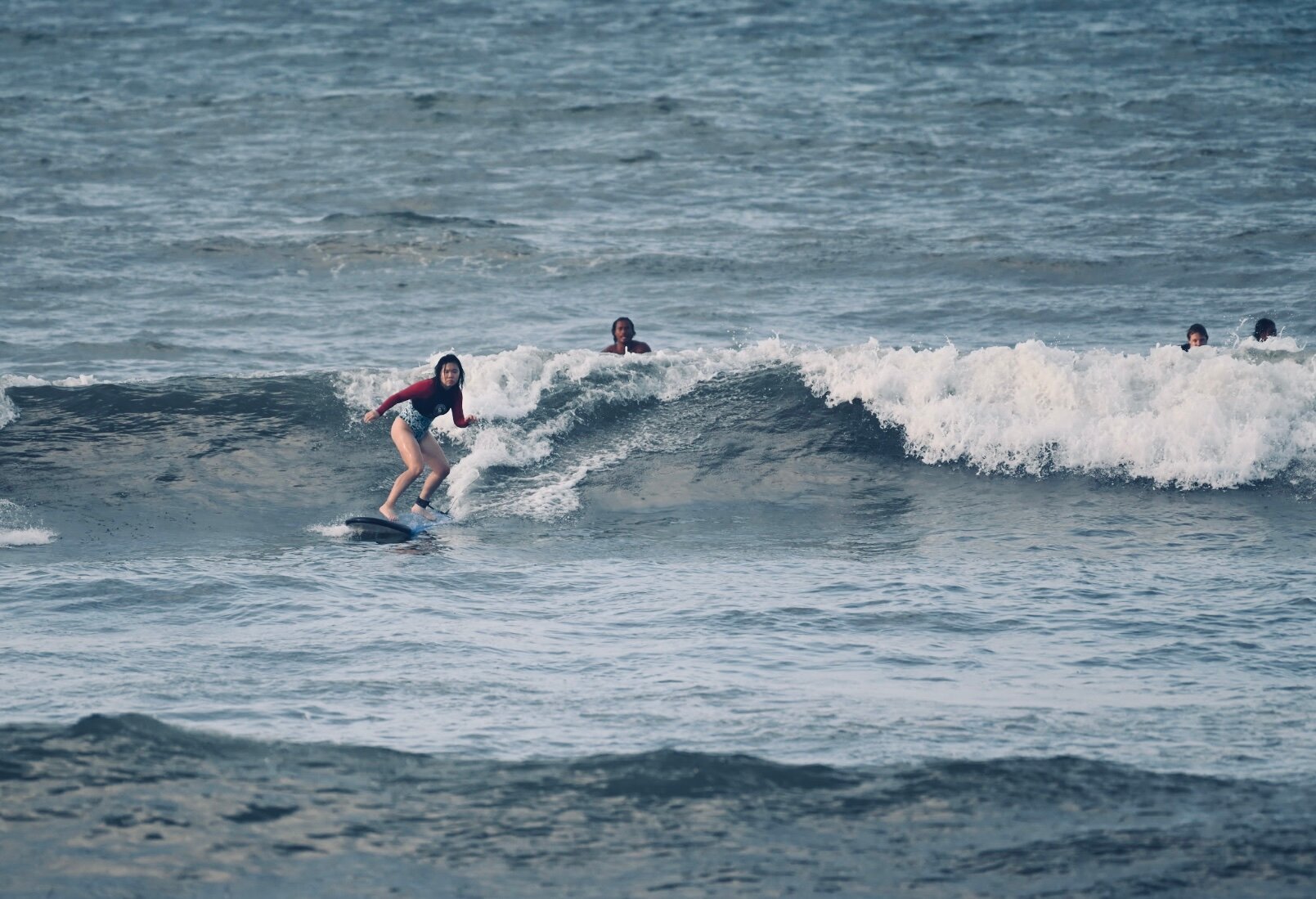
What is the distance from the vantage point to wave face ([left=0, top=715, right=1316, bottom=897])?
5570mm

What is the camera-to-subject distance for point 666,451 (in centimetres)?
1367

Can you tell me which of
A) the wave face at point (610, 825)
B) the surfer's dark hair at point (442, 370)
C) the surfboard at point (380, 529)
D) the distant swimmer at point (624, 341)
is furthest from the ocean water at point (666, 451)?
the surfer's dark hair at point (442, 370)

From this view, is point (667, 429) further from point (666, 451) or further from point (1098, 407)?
point (1098, 407)

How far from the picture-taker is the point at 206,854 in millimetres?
5754

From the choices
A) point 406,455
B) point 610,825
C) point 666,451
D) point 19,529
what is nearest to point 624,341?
point 666,451

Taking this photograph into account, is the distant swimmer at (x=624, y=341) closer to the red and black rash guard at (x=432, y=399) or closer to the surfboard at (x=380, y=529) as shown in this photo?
the red and black rash guard at (x=432, y=399)

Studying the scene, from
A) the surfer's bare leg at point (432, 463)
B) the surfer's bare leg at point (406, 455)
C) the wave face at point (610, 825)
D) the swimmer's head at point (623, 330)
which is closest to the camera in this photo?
the wave face at point (610, 825)

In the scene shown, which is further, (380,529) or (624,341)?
(624,341)

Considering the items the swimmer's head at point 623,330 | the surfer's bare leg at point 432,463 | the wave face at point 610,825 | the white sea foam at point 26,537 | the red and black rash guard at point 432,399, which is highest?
the swimmer's head at point 623,330

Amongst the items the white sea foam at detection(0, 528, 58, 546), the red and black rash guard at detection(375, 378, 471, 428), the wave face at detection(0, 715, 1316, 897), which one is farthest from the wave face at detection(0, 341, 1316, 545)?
the wave face at detection(0, 715, 1316, 897)

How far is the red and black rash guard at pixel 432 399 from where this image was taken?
11.7m

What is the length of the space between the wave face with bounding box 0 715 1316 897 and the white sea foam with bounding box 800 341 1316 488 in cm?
716

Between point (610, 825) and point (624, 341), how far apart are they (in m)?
9.49

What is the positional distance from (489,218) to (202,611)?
14041mm
